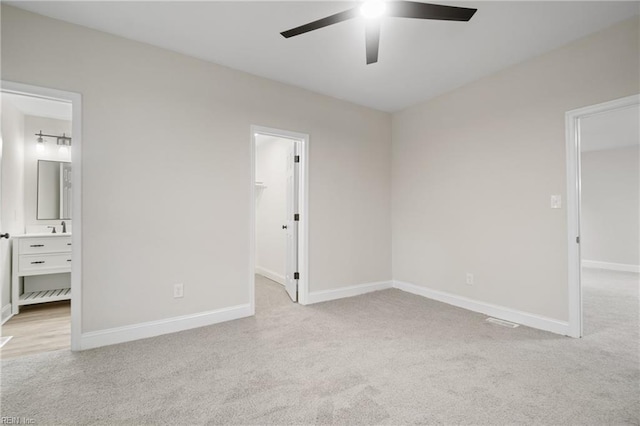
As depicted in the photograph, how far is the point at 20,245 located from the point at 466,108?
547 cm

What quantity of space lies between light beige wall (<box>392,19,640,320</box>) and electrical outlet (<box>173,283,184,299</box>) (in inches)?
118

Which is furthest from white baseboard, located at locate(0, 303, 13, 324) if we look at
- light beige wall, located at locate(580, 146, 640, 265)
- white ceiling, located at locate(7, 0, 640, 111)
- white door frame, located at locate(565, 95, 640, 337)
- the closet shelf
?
light beige wall, located at locate(580, 146, 640, 265)

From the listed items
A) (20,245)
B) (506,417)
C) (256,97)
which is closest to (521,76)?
(256,97)

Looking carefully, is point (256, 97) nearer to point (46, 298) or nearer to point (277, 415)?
point (277, 415)

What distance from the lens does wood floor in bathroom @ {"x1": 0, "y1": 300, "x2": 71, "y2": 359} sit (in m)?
2.55

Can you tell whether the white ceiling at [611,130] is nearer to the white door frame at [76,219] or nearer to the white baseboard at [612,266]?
the white baseboard at [612,266]

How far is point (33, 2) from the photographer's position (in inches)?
87.4

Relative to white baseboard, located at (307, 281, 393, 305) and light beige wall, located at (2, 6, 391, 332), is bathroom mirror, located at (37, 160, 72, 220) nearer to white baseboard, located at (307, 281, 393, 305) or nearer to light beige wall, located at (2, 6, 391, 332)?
light beige wall, located at (2, 6, 391, 332)

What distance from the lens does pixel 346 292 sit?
160 inches

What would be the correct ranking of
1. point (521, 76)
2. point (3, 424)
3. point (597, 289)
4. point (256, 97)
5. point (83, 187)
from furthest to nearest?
point (597, 289) < point (256, 97) < point (521, 76) < point (83, 187) < point (3, 424)

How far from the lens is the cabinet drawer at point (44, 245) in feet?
11.4

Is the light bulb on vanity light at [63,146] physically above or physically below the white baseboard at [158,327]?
above

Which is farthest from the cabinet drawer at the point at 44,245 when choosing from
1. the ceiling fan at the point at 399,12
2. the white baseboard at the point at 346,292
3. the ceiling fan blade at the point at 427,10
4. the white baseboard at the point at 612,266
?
the white baseboard at the point at 612,266

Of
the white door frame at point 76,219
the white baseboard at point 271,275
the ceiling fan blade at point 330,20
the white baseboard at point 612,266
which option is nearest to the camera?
the ceiling fan blade at point 330,20
